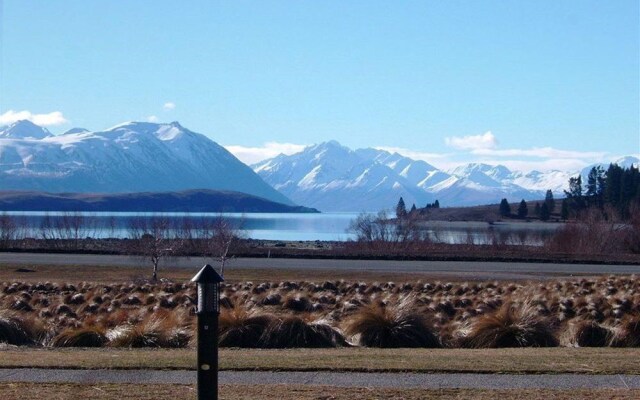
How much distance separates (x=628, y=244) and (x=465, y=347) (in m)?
54.3

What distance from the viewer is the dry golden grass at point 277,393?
9.73 meters

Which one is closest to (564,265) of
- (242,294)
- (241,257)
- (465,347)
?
(241,257)

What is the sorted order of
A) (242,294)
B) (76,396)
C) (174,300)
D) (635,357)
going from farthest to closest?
(242,294) < (174,300) < (635,357) < (76,396)

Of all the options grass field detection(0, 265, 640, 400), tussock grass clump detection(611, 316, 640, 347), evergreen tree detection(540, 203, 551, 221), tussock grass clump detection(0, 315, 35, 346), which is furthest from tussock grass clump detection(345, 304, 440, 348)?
evergreen tree detection(540, 203, 551, 221)

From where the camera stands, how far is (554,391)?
10.1 metres

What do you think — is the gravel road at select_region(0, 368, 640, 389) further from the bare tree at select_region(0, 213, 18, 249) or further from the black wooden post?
the bare tree at select_region(0, 213, 18, 249)

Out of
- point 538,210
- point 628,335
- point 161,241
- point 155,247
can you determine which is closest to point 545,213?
point 538,210

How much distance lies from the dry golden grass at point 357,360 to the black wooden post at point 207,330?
3.19 m

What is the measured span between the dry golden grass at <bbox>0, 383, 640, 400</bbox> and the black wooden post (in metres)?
1.26

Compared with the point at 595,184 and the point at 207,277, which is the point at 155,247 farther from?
the point at 595,184

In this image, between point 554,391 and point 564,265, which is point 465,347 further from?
point 564,265

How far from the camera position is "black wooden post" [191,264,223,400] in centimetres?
836

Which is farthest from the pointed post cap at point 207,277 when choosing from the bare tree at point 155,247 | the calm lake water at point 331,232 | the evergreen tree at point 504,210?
the evergreen tree at point 504,210

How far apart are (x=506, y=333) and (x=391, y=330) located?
1.91m
